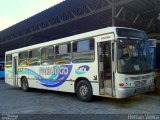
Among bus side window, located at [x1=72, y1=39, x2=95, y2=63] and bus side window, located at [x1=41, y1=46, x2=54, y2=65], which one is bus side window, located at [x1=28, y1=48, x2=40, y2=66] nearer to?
bus side window, located at [x1=41, y1=46, x2=54, y2=65]

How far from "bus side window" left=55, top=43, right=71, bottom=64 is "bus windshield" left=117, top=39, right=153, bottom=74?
2.90 metres

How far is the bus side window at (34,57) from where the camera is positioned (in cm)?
1352

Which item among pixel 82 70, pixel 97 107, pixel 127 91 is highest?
pixel 82 70

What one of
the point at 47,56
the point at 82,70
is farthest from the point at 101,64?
the point at 47,56

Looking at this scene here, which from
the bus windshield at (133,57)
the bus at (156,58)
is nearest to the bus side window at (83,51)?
the bus windshield at (133,57)

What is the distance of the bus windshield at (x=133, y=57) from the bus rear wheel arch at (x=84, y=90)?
1785mm

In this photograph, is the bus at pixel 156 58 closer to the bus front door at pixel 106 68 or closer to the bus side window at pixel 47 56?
the bus front door at pixel 106 68

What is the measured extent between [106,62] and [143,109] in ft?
7.00

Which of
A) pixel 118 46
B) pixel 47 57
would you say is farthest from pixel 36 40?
pixel 118 46

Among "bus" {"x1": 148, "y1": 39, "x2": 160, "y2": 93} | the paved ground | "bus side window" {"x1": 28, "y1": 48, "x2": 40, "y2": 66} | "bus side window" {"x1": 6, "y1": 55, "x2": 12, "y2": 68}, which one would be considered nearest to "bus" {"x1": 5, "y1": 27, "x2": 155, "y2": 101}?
the paved ground

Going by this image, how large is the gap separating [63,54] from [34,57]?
10.1 ft

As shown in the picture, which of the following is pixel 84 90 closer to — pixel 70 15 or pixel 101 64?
pixel 101 64

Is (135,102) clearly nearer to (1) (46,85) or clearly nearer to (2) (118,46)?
(2) (118,46)

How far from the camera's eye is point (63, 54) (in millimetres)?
11383
